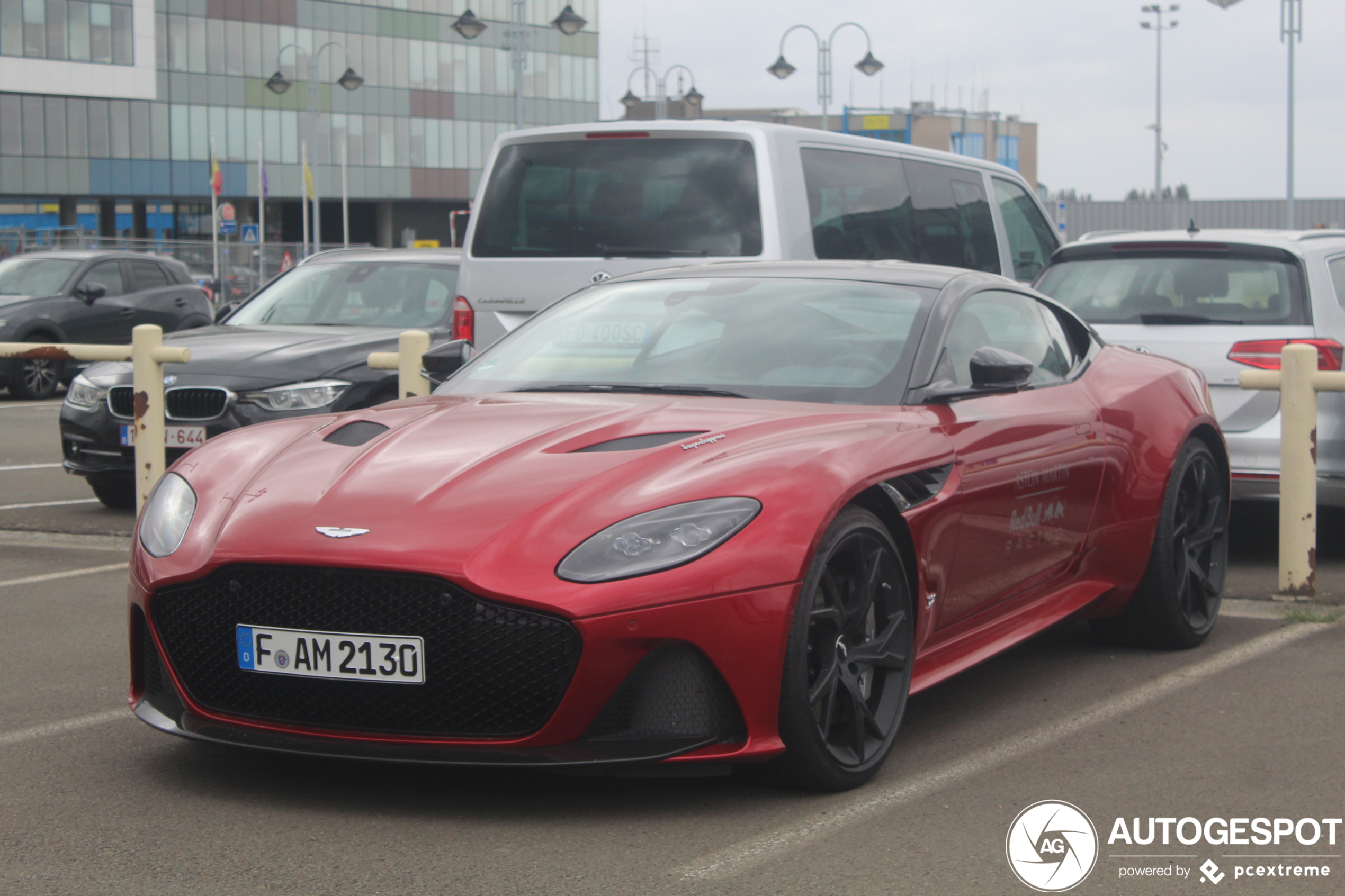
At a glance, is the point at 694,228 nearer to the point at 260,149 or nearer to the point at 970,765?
the point at 970,765

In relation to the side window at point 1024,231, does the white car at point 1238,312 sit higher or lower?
lower

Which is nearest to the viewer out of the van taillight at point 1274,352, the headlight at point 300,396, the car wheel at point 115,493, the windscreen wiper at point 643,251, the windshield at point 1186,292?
the van taillight at point 1274,352

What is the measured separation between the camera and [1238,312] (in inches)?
297

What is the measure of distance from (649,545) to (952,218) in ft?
23.9

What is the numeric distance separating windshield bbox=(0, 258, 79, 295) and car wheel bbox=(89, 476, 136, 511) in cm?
979

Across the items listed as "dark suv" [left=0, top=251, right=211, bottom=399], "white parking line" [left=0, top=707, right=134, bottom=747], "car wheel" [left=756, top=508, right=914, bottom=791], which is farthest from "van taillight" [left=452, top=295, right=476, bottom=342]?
"dark suv" [left=0, top=251, right=211, bottom=399]

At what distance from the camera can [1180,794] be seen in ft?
12.9

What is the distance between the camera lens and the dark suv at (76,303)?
58.9ft

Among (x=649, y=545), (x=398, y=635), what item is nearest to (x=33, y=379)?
(x=398, y=635)

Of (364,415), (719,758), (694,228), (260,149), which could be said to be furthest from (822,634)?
(260,149)

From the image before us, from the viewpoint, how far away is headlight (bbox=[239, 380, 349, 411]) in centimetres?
870

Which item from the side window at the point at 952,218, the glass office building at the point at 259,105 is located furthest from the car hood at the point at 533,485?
the glass office building at the point at 259,105

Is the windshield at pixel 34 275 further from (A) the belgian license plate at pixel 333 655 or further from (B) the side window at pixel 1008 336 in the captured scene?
(A) the belgian license plate at pixel 333 655

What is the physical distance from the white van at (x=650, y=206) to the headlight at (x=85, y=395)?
2.15 metres
